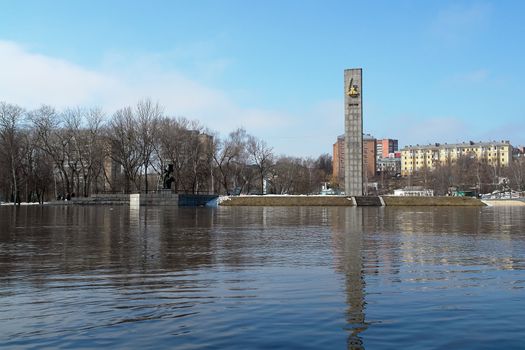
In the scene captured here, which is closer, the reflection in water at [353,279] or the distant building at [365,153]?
the reflection in water at [353,279]

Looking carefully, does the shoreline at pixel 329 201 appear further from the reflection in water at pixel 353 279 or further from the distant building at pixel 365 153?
the distant building at pixel 365 153

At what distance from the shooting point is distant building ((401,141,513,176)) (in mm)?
173125

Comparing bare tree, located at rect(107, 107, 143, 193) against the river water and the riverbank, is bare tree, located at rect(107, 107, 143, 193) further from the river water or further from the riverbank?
the river water

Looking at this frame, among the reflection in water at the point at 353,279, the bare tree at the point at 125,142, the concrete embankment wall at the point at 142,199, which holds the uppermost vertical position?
the bare tree at the point at 125,142

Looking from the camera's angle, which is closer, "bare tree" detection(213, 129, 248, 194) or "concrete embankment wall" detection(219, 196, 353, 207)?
"concrete embankment wall" detection(219, 196, 353, 207)

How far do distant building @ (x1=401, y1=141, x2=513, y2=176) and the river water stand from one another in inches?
6369

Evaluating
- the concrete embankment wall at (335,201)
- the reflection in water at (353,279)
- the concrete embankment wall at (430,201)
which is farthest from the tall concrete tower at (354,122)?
the reflection in water at (353,279)

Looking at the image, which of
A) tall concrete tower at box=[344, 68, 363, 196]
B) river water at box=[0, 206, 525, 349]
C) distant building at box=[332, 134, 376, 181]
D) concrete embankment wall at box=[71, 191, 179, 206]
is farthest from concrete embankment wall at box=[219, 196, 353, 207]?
distant building at box=[332, 134, 376, 181]

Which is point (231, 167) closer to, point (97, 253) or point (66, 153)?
point (66, 153)

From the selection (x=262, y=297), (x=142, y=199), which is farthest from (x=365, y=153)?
(x=262, y=297)

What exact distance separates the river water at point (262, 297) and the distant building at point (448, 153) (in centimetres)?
16178

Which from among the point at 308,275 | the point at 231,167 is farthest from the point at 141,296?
the point at 231,167

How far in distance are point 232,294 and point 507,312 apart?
384cm

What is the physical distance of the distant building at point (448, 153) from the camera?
568 feet
